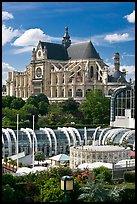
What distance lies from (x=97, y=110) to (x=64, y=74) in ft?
53.6

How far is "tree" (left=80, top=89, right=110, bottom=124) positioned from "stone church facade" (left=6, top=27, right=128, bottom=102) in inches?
382

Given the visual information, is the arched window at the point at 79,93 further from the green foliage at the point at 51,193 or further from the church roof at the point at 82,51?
the green foliage at the point at 51,193

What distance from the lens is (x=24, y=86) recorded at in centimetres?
5506

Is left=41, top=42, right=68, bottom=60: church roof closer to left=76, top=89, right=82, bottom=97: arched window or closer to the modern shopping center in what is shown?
left=76, top=89, right=82, bottom=97: arched window

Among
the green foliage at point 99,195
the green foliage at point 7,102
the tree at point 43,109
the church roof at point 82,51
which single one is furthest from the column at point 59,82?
the green foliage at point 99,195

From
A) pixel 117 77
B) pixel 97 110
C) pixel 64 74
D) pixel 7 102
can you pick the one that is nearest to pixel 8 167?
pixel 97 110

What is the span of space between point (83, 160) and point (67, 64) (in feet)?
133

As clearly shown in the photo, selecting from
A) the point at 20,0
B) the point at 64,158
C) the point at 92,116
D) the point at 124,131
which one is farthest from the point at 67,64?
the point at 20,0

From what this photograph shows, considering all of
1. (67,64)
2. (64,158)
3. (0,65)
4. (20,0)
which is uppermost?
(67,64)

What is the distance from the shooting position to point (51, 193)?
637 cm

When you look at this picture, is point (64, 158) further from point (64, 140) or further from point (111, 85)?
point (111, 85)

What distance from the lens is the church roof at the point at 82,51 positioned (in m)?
53.4

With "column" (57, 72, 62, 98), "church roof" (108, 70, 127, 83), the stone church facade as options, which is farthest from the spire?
"church roof" (108, 70, 127, 83)

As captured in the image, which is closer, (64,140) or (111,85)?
(64,140)
